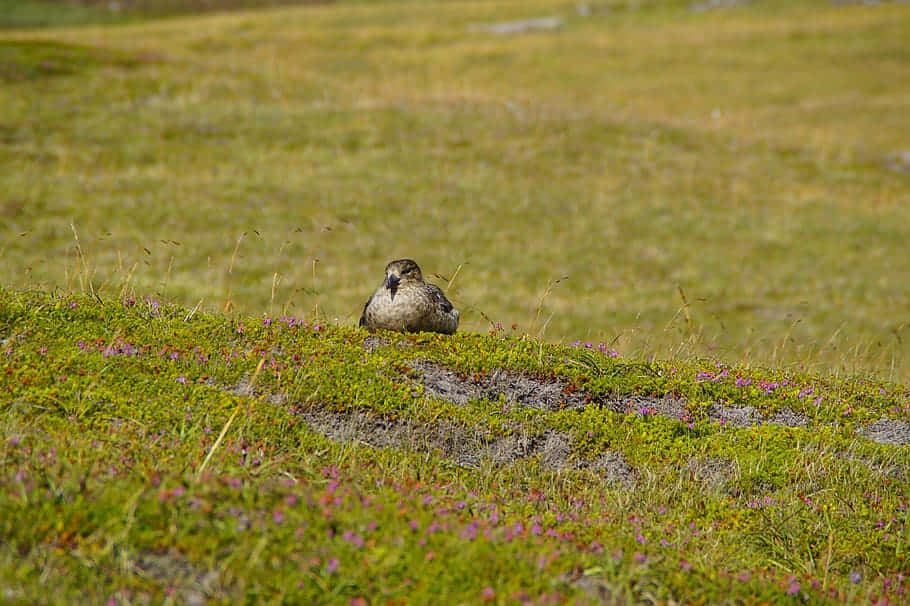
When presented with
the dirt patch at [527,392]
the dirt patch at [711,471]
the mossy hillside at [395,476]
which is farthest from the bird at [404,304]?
the dirt patch at [711,471]

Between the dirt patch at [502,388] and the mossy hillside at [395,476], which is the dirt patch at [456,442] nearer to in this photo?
the mossy hillside at [395,476]

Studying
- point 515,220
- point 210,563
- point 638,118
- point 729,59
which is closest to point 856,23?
point 729,59

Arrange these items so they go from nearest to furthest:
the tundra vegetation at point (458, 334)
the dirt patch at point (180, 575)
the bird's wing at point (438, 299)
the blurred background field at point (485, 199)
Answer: the dirt patch at point (180, 575) → the tundra vegetation at point (458, 334) → the bird's wing at point (438, 299) → the blurred background field at point (485, 199)

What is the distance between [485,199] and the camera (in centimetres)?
3006

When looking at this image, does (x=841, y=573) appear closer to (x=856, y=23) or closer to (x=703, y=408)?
(x=703, y=408)

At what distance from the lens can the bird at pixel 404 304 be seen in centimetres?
943

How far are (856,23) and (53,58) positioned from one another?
221ft

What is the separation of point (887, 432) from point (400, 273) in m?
6.23

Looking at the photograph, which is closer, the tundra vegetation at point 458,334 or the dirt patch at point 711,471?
the tundra vegetation at point 458,334

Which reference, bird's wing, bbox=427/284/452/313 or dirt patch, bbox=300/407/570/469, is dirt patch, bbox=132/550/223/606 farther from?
bird's wing, bbox=427/284/452/313

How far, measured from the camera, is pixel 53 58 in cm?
3900

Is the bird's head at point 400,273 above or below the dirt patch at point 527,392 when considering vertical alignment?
above

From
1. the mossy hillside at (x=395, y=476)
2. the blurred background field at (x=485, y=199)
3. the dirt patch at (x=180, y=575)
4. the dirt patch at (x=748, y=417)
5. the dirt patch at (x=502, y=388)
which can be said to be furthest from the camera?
the blurred background field at (x=485, y=199)

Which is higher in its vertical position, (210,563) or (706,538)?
(210,563)
